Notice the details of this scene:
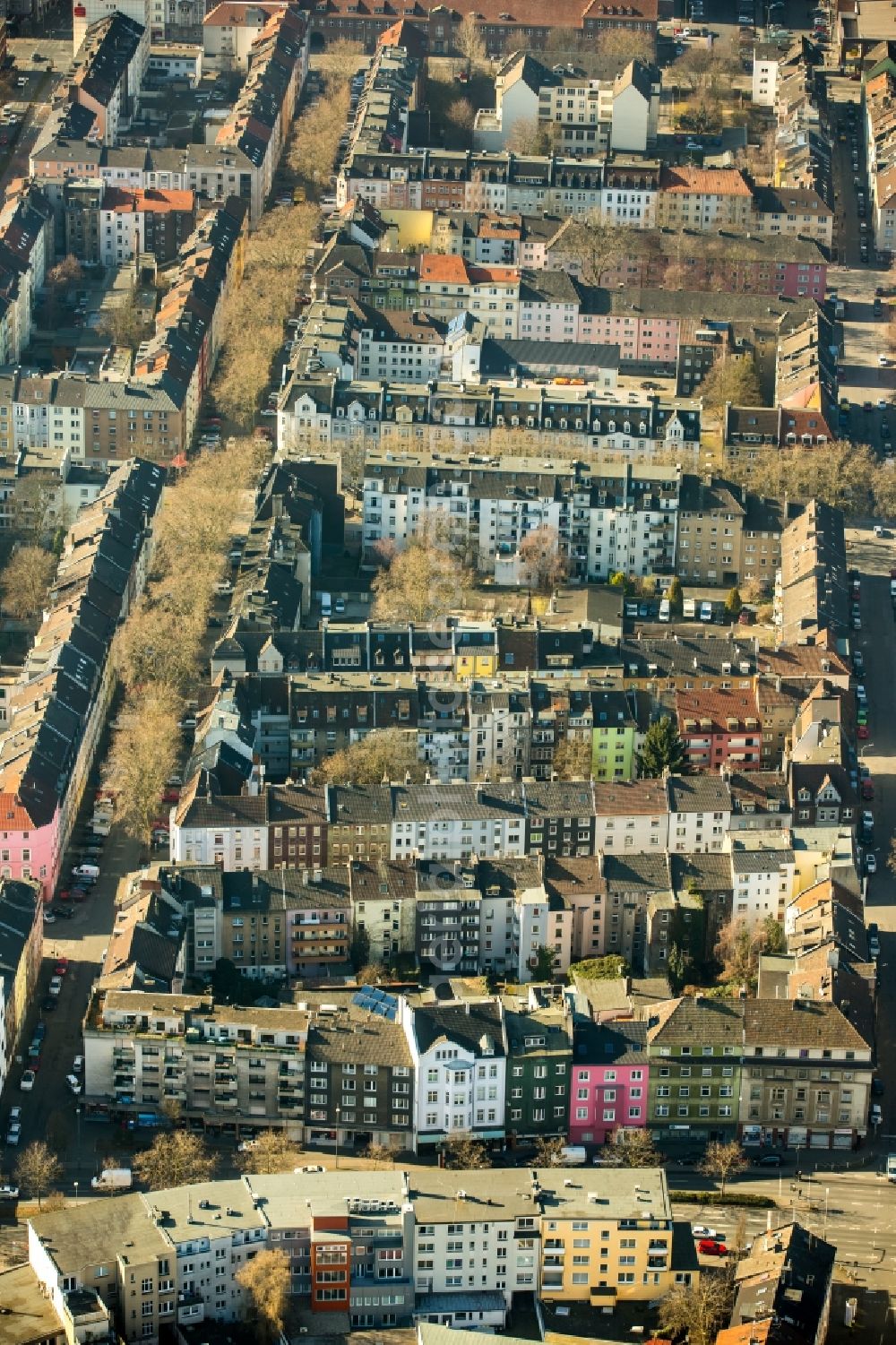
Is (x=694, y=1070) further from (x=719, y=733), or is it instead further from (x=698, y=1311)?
(x=719, y=733)

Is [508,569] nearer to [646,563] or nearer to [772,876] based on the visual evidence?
[646,563]

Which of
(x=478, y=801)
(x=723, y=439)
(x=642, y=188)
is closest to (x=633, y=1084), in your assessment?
(x=478, y=801)

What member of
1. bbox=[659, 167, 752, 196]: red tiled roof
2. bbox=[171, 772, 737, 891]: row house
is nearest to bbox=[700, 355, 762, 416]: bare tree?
bbox=[659, 167, 752, 196]: red tiled roof

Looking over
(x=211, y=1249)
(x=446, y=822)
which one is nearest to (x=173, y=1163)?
(x=211, y=1249)

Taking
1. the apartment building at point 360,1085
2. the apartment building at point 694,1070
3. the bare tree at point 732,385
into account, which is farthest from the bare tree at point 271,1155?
the bare tree at point 732,385

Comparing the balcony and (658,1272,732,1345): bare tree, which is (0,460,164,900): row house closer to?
the balcony

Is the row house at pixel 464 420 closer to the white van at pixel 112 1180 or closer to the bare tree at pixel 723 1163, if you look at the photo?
the bare tree at pixel 723 1163
